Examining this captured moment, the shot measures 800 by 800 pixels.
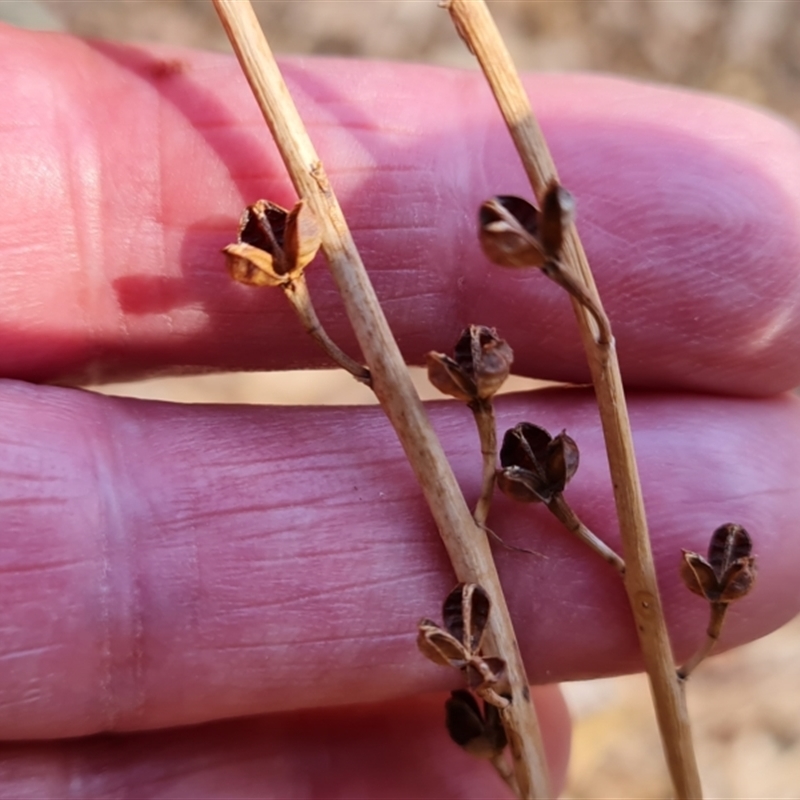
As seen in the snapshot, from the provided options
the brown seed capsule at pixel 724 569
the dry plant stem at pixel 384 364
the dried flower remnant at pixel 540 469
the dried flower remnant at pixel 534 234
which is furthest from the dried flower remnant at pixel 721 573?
the dried flower remnant at pixel 534 234

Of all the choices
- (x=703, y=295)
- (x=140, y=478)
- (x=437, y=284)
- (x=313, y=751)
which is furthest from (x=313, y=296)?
(x=313, y=751)

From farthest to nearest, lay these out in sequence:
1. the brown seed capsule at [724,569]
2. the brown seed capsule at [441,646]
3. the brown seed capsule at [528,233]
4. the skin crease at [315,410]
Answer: the skin crease at [315,410] < the brown seed capsule at [724,569] < the brown seed capsule at [441,646] < the brown seed capsule at [528,233]

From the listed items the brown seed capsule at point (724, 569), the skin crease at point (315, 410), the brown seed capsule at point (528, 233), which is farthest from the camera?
the skin crease at point (315, 410)

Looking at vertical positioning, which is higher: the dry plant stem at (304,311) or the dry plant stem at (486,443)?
the dry plant stem at (304,311)

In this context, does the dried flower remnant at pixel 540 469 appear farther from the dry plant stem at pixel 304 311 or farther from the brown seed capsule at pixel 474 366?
the dry plant stem at pixel 304 311

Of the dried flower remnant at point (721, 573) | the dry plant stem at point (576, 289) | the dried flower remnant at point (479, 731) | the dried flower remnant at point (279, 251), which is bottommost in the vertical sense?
the dried flower remnant at point (479, 731)

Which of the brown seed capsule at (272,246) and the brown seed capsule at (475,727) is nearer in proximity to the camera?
the brown seed capsule at (272,246)

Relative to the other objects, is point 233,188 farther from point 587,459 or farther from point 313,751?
point 313,751
